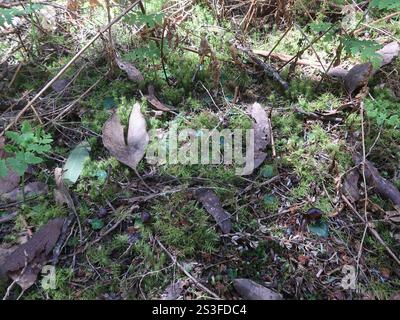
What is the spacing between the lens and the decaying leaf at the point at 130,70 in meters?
2.49

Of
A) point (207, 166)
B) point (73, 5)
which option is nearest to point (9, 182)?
point (207, 166)

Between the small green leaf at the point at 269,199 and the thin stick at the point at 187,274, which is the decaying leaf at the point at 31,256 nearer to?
the thin stick at the point at 187,274

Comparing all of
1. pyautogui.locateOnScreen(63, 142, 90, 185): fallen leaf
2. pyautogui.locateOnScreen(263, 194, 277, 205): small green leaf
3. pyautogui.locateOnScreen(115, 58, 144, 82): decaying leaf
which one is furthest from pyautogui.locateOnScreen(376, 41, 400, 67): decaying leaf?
pyautogui.locateOnScreen(63, 142, 90, 185): fallen leaf

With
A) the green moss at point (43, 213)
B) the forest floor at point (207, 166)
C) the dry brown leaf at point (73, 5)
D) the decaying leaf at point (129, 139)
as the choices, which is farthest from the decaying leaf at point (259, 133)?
the dry brown leaf at point (73, 5)

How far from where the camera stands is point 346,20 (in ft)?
9.06

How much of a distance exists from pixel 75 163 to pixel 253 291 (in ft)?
3.70

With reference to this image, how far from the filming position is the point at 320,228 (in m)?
1.86

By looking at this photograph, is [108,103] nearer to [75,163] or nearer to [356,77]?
[75,163]

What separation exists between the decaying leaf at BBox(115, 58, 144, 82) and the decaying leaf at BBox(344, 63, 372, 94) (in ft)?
4.12

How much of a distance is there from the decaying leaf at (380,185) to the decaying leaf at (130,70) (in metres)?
1.40

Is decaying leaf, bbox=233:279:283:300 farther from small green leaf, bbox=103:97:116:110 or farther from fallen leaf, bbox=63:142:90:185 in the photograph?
small green leaf, bbox=103:97:116:110

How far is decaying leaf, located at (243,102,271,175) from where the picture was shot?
6.82 ft
